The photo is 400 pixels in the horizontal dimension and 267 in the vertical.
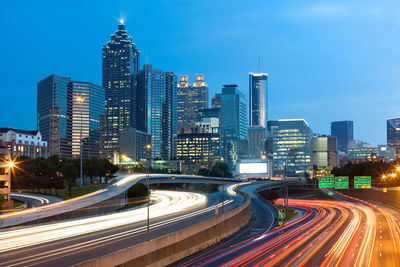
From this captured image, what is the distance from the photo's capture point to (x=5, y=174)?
84.9m

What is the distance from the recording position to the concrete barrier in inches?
1305

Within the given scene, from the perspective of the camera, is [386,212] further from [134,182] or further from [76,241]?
[76,241]

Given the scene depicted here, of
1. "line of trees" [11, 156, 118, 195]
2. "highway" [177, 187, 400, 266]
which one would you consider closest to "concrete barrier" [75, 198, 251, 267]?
"highway" [177, 187, 400, 266]

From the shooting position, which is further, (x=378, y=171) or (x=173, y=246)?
(x=378, y=171)

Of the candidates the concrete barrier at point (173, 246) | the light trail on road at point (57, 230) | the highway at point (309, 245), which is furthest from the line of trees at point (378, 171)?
the light trail on road at point (57, 230)

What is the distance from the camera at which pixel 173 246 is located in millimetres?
43094

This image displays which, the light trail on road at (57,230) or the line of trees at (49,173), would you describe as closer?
the light trail on road at (57,230)

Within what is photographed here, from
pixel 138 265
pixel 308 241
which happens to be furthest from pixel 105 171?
pixel 138 265

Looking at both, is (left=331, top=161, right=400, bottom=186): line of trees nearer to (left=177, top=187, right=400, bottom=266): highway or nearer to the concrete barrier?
(left=177, top=187, right=400, bottom=266): highway

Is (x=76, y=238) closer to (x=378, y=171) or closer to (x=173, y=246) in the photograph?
(x=173, y=246)

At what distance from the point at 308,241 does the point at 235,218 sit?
13.4 metres

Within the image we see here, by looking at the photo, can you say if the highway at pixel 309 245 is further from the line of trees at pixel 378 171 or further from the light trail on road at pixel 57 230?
the line of trees at pixel 378 171

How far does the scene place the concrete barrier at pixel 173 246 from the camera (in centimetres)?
3316

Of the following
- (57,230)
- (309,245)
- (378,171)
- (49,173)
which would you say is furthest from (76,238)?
(378,171)
